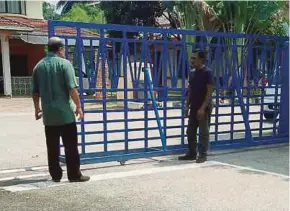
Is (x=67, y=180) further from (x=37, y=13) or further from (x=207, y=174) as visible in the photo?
(x=37, y=13)

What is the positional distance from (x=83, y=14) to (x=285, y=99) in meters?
39.4

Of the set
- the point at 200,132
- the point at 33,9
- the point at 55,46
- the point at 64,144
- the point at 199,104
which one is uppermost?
the point at 33,9

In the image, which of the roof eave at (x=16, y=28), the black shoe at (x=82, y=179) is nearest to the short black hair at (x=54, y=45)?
the black shoe at (x=82, y=179)

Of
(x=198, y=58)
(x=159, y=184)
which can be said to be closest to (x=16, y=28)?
(x=198, y=58)

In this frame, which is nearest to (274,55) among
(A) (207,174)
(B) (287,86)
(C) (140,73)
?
(B) (287,86)

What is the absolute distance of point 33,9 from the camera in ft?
78.3

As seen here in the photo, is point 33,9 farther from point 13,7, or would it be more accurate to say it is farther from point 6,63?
point 6,63

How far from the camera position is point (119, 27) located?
6945mm

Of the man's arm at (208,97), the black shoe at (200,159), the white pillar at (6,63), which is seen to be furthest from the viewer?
the white pillar at (6,63)

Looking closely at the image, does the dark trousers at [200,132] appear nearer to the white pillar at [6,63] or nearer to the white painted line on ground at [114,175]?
the white painted line on ground at [114,175]

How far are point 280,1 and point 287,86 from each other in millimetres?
9372

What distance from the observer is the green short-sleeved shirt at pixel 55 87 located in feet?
18.0

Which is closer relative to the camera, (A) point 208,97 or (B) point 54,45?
(B) point 54,45

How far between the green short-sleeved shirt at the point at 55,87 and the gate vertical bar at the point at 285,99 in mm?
5176
